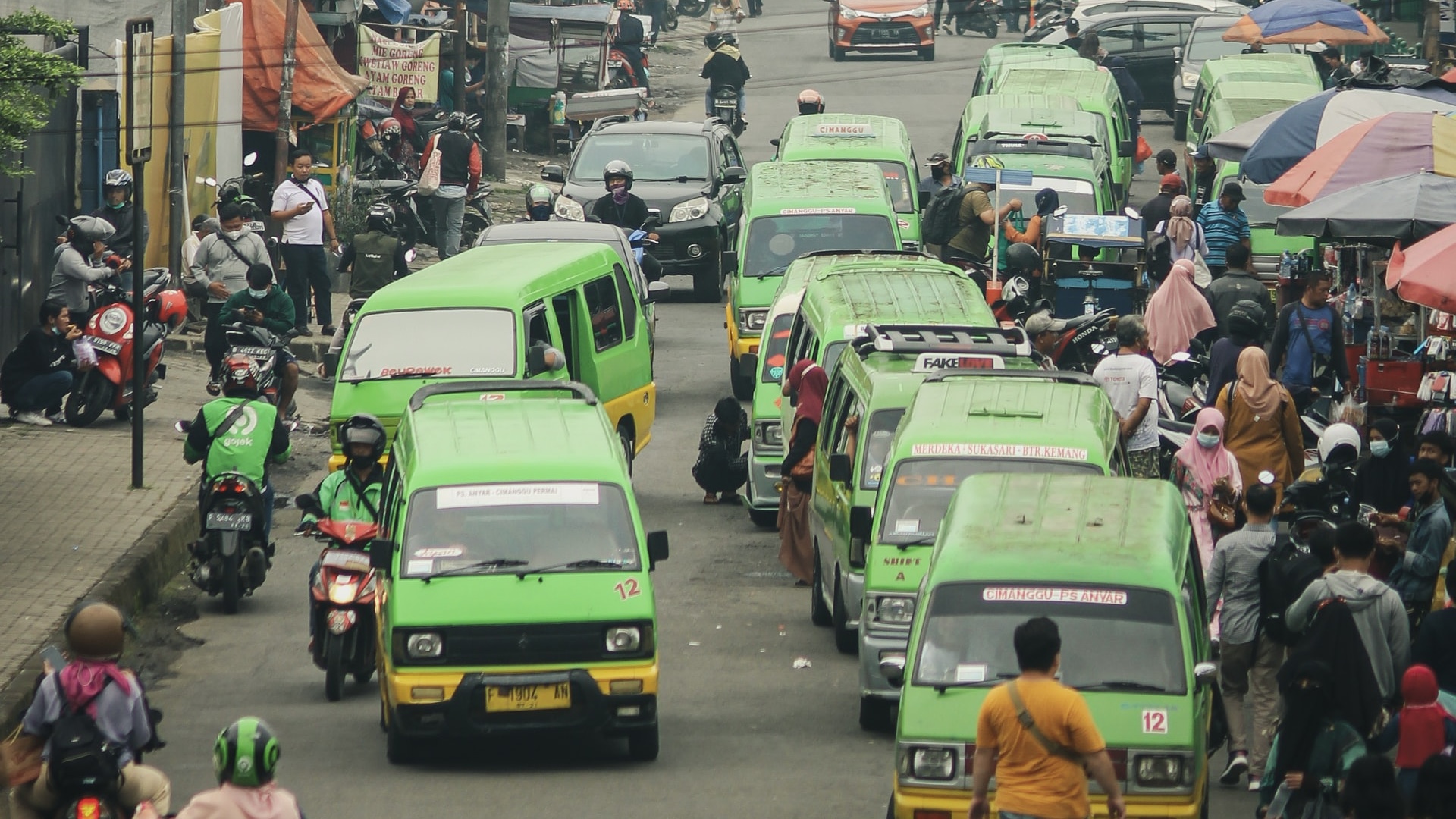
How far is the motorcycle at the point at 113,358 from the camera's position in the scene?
19.0m

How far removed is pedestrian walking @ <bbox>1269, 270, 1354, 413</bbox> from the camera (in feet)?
52.7

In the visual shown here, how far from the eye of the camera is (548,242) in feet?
65.1

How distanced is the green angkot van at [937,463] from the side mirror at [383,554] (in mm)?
2565

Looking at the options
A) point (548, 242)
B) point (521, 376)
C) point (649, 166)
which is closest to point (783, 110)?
point (649, 166)

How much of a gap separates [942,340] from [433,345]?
414 cm

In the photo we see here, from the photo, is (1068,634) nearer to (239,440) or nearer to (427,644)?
(427,644)

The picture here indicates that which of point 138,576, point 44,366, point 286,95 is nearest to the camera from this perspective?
point 138,576

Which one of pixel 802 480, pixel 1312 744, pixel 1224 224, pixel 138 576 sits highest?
pixel 1224 224

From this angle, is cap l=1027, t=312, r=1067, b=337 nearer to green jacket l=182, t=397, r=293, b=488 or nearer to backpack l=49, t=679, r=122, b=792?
green jacket l=182, t=397, r=293, b=488

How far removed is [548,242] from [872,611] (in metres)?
8.42

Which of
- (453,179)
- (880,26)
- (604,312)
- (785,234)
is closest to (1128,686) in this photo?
(604,312)

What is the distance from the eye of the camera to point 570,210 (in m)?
25.7

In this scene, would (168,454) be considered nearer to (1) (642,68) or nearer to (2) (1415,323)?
(2) (1415,323)

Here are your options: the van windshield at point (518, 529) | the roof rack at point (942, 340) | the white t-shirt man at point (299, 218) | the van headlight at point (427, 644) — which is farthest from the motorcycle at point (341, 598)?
the white t-shirt man at point (299, 218)
